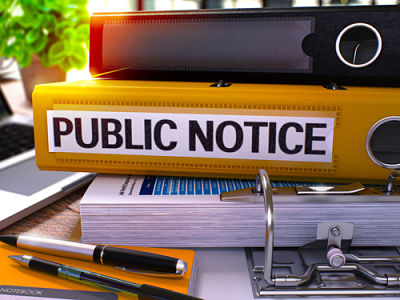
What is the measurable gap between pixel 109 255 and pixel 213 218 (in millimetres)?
97

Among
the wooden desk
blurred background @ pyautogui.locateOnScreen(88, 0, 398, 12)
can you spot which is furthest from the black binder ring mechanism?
blurred background @ pyautogui.locateOnScreen(88, 0, 398, 12)

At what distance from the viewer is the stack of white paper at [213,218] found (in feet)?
1.06

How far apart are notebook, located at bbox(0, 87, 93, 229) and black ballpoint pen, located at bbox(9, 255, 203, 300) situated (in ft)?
0.34

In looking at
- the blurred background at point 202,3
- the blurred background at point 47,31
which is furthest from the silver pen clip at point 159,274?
the blurred background at point 202,3

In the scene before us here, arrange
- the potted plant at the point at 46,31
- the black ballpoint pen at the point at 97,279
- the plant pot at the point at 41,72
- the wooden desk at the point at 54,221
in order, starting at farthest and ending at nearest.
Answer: the plant pot at the point at 41,72 < the potted plant at the point at 46,31 < the wooden desk at the point at 54,221 < the black ballpoint pen at the point at 97,279

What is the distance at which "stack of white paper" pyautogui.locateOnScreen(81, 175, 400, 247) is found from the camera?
0.32m

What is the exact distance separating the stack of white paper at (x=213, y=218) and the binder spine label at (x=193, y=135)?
Answer: 0.16 feet

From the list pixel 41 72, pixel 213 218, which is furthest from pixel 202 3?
pixel 213 218

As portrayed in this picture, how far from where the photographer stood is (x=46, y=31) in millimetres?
731

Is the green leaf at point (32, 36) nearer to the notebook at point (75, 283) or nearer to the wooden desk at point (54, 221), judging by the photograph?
the wooden desk at point (54, 221)

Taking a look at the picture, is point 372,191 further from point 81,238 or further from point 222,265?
point 81,238

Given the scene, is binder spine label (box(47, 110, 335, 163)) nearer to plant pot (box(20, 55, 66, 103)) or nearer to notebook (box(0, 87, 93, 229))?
notebook (box(0, 87, 93, 229))

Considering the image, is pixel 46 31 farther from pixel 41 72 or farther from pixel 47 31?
pixel 41 72

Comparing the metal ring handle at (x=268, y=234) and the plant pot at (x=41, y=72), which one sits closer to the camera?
the metal ring handle at (x=268, y=234)
